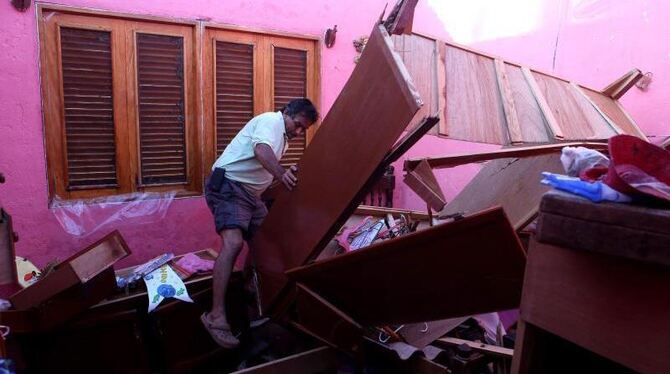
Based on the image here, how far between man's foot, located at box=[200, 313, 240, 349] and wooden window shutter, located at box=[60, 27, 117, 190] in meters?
1.41

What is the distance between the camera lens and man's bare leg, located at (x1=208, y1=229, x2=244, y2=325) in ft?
10.4

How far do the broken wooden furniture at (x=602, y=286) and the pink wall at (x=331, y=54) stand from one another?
3.43 meters

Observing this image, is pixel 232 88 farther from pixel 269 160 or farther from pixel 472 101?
pixel 472 101

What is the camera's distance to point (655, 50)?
403 centimetres

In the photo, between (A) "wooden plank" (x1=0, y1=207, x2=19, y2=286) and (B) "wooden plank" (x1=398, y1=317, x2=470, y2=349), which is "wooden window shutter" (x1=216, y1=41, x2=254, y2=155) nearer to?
(A) "wooden plank" (x1=0, y1=207, x2=19, y2=286)

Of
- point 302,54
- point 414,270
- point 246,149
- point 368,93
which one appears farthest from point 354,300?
point 302,54

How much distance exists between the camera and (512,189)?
245 cm

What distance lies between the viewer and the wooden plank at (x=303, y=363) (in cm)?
273

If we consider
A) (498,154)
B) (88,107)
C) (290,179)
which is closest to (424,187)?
(498,154)

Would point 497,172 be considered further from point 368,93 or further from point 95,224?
point 95,224

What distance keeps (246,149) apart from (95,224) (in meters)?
1.32

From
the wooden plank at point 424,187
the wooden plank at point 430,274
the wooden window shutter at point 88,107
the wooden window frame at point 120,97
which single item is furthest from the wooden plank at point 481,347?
the wooden window shutter at point 88,107

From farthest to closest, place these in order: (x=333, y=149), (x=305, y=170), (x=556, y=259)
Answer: (x=305, y=170)
(x=333, y=149)
(x=556, y=259)

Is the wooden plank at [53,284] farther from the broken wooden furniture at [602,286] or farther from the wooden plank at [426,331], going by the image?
the broken wooden furniture at [602,286]
